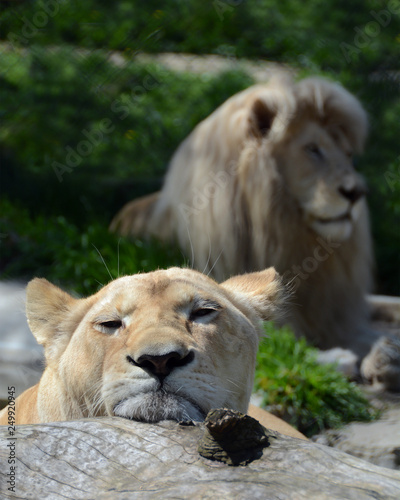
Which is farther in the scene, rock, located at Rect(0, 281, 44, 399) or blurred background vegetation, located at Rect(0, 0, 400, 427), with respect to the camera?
blurred background vegetation, located at Rect(0, 0, 400, 427)

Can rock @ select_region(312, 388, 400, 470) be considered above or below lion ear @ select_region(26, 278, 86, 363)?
below

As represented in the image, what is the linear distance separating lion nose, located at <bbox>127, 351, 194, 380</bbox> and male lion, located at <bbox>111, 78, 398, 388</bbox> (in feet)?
8.77

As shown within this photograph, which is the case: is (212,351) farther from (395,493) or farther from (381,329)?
(381,329)

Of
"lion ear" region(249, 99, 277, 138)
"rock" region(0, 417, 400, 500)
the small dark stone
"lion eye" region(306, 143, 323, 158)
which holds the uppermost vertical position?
"lion ear" region(249, 99, 277, 138)

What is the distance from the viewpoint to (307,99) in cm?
421

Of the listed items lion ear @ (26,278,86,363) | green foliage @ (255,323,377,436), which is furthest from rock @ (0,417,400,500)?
green foliage @ (255,323,377,436)

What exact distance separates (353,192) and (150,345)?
2.88 metres

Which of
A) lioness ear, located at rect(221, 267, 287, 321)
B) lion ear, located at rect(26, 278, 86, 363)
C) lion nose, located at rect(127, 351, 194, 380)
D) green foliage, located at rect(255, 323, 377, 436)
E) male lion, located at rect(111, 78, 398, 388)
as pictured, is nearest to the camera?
lion nose, located at rect(127, 351, 194, 380)

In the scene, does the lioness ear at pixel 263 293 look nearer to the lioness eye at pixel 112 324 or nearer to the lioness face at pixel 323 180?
the lioness eye at pixel 112 324

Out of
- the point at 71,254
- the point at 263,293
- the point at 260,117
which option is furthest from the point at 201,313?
the point at 71,254

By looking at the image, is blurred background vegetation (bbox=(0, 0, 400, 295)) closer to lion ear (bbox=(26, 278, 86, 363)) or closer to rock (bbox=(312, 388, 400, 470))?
rock (bbox=(312, 388, 400, 470))

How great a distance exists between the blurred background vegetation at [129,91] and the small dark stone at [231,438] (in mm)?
4615

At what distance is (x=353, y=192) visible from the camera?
161 inches

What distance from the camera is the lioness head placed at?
1.44m
